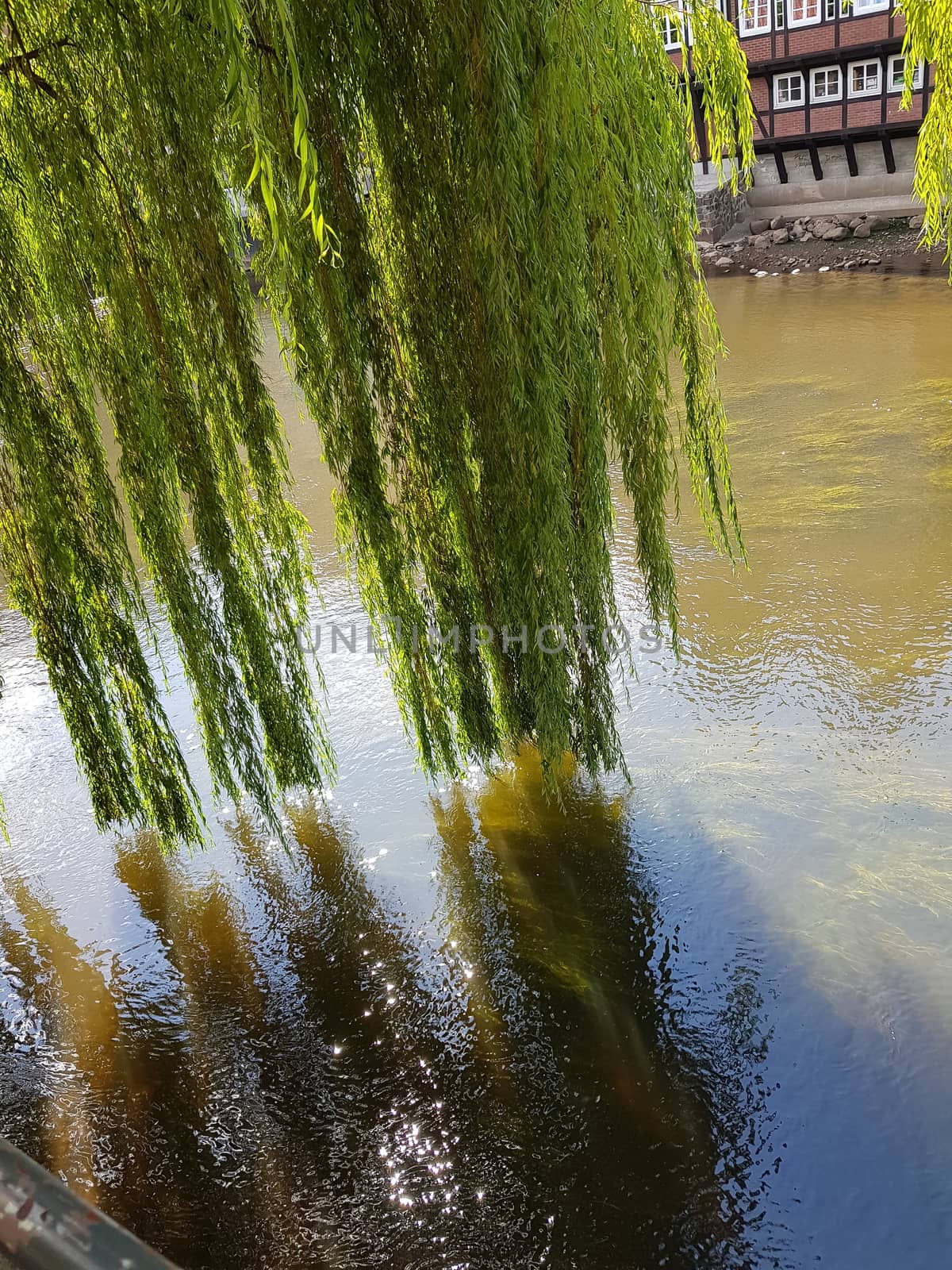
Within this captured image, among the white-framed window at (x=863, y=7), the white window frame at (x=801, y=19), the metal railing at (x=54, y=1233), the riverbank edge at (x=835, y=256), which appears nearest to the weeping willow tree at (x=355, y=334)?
the metal railing at (x=54, y=1233)

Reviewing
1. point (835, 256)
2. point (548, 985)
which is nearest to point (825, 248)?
point (835, 256)

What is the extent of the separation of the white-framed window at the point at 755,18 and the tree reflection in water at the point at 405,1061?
18.8 metres

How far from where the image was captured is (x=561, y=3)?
352cm

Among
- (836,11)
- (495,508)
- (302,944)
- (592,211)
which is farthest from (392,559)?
(836,11)

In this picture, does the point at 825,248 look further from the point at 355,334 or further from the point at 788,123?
the point at 355,334

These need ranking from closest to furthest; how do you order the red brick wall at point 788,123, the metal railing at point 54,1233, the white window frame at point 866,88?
the metal railing at point 54,1233
the white window frame at point 866,88
the red brick wall at point 788,123

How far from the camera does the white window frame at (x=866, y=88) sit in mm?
18703

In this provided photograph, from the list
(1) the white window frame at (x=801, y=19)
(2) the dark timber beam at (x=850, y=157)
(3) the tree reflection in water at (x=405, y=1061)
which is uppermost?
(1) the white window frame at (x=801, y=19)

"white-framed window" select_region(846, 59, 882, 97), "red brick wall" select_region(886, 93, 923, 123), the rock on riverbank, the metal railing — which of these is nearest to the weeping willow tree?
the metal railing

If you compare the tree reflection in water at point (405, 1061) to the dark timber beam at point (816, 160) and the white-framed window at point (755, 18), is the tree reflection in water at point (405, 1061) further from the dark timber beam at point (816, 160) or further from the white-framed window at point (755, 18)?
the white-framed window at point (755, 18)

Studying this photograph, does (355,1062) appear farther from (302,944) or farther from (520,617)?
(520,617)

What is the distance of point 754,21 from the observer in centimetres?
1930

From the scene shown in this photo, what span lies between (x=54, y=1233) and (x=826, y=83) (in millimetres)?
22999

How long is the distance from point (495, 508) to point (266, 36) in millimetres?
2004
